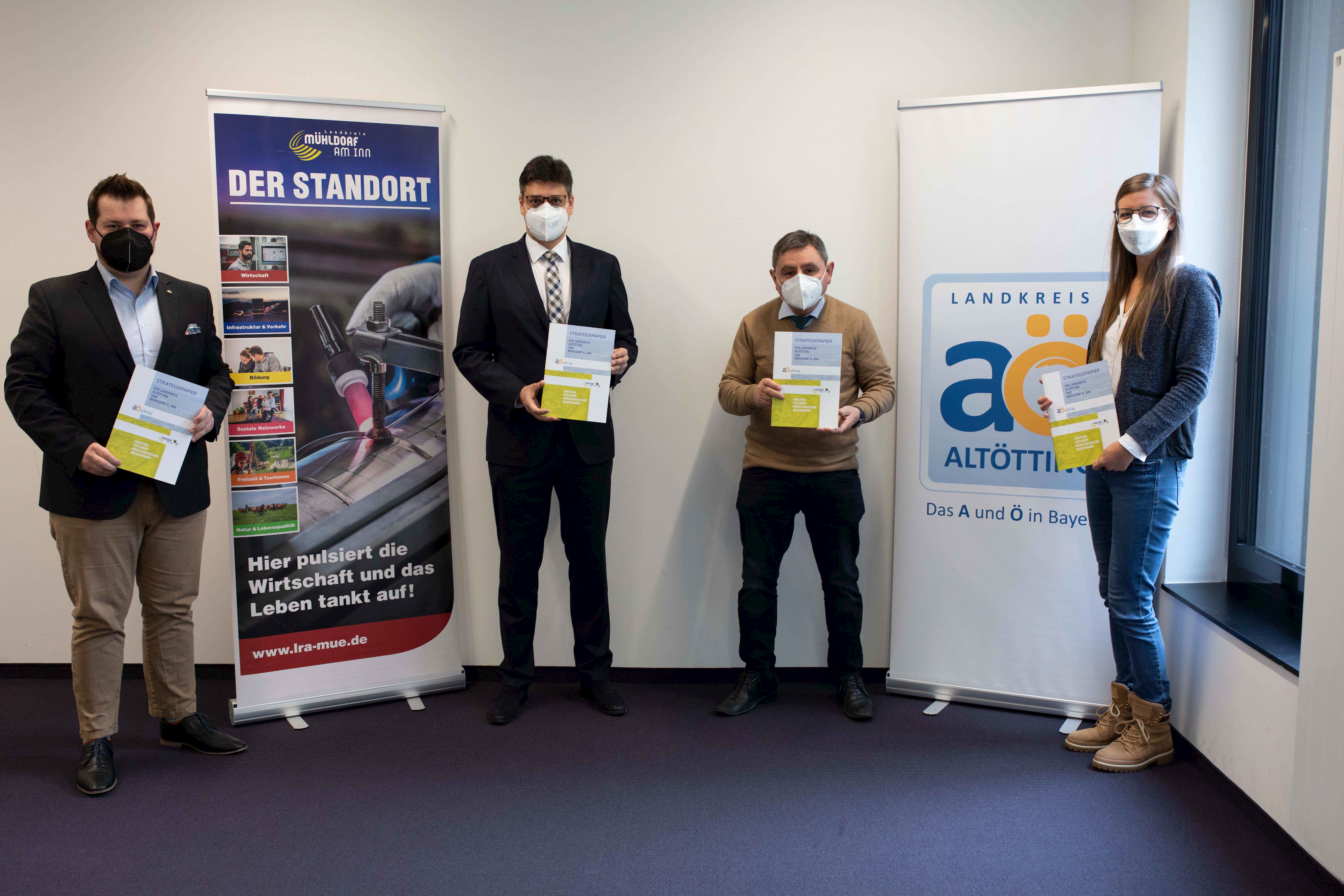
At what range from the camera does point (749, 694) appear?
304cm

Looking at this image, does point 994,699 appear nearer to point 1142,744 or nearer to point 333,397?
point 1142,744

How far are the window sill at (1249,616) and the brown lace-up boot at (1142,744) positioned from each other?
332mm

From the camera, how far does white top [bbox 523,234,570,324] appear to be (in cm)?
290

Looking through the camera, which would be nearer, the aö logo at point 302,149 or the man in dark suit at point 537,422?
the man in dark suit at point 537,422

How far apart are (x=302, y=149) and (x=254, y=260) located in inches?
17.3

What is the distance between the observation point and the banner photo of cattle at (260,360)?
293cm

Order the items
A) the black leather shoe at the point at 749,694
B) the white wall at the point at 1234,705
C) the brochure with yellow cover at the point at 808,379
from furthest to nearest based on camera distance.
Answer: the black leather shoe at the point at 749,694
the brochure with yellow cover at the point at 808,379
the white wall at the point at 1234,705

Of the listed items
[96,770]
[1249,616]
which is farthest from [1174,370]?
[96,770]

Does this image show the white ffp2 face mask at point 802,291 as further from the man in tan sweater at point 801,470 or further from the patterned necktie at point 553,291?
the patterned necktie at point 553,291

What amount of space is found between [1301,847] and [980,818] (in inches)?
29.5

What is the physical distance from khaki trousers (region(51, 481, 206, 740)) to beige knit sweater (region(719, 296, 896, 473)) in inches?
73.5

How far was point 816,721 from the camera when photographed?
2934 millimetres

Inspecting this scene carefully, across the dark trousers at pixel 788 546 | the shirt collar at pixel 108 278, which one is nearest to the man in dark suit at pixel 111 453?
the shirt collar at pixel 108 278

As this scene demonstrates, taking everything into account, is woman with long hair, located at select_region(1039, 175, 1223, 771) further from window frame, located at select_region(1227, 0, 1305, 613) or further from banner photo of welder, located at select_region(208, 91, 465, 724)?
banner photo of welder, located at select_region(208, 91, 465, 724)
